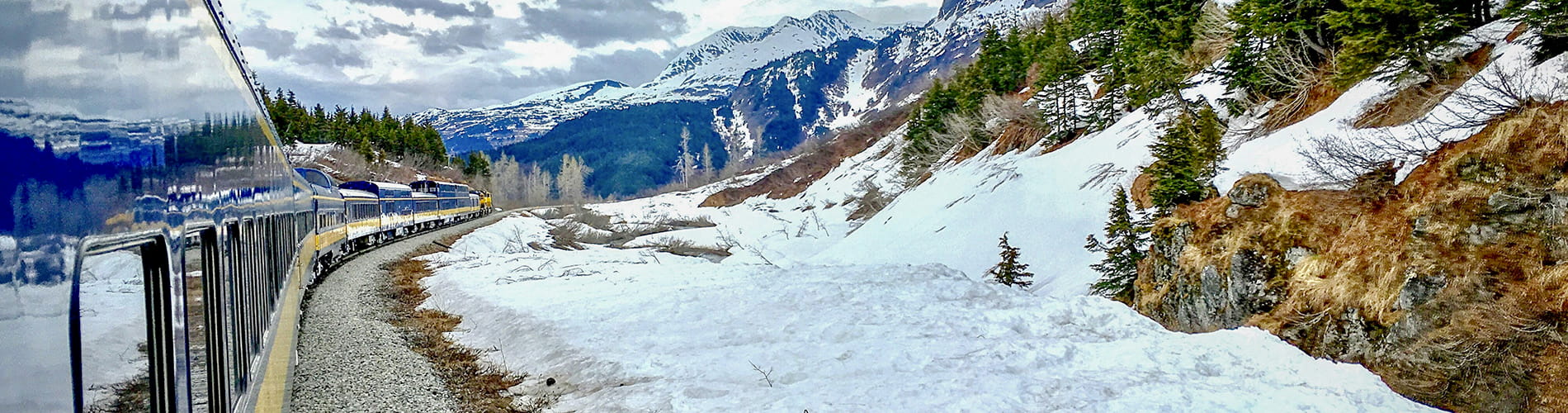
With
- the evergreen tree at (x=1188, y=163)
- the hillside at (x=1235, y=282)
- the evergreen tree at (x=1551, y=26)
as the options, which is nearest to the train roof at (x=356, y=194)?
the hillside at (x=1235, y=282)

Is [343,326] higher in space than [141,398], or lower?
lower

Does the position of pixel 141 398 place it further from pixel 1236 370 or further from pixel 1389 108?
pixel 1389 108

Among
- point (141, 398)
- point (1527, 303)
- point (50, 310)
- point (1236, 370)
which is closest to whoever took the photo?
point (50, 310)

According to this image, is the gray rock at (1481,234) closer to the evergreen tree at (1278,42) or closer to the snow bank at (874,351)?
the snow bank at (874,351)

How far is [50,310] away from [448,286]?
1492 cm

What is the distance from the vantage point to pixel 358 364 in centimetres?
900

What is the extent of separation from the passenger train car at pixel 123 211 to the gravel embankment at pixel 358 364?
12.6 ft

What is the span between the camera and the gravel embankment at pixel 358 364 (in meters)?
7.64

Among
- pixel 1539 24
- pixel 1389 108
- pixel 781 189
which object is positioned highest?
pixel 1539 24

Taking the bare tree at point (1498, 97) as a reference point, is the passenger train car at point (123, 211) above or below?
below

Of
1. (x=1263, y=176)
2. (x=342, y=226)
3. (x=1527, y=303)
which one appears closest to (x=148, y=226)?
(x=1527, y=303)

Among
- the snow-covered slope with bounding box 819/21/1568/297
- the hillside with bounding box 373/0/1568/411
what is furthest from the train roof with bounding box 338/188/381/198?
the snow-covered slope with bounding box 819/21/1568/297

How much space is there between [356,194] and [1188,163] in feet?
69.0

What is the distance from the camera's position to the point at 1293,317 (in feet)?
27.7
